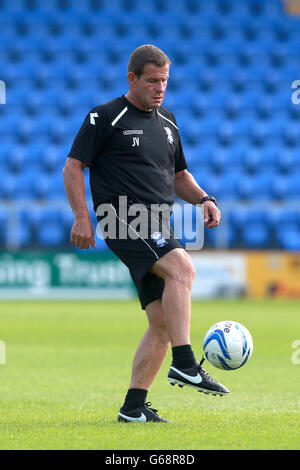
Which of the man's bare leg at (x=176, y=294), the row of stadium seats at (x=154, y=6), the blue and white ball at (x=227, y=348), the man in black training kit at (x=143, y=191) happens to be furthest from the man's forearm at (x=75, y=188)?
the row of stadium seats at (x=154, y=6)

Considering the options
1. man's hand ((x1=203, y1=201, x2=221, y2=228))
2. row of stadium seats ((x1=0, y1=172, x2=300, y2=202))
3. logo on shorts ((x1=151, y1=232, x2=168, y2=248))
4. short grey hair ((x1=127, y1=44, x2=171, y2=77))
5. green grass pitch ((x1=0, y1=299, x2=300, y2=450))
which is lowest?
green grass pitch ((x1=0, y1=299, x2=300, y2=450))

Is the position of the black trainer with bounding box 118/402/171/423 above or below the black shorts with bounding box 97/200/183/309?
below

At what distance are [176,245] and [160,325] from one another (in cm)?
51

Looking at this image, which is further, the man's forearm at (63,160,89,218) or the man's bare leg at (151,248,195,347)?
the man's forearm at (63,160,89,218)

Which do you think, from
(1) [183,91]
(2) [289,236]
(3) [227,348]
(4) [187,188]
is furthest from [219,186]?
(3) [227,348]

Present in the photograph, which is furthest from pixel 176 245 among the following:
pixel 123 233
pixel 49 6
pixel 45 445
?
pixel 49 6

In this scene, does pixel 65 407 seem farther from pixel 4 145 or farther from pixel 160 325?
pixel 4 145

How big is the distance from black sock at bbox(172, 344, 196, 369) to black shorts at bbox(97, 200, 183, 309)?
1.32 feet

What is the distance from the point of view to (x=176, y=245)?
5.18 meters

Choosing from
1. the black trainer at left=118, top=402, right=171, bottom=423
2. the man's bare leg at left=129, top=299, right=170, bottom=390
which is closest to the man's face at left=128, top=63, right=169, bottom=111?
the man's bare leg at left=129, top=299, right=170, bottom=390

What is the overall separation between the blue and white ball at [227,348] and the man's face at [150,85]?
1474mm

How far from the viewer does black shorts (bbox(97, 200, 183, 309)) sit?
5.16m

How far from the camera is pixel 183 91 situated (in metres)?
25.2

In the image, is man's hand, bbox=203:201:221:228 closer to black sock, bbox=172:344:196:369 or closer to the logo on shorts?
the logo on shorts
